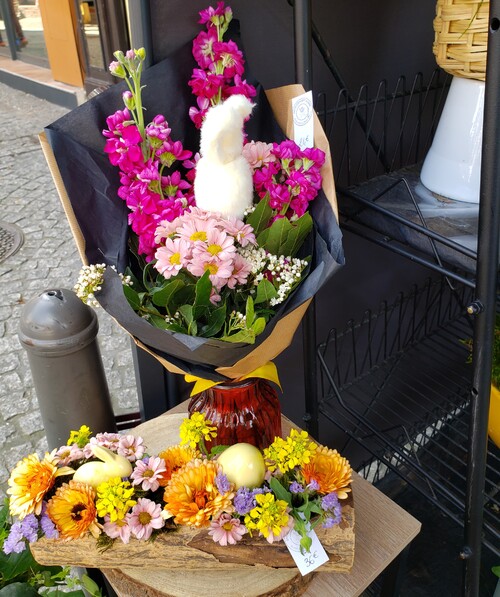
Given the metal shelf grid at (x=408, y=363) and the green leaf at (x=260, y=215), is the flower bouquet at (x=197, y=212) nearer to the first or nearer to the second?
the green leaf at (x=260, y=215)

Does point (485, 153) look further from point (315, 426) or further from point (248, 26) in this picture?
point (315, 426)

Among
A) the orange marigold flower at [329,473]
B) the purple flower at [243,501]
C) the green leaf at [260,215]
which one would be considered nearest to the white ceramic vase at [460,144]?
the green leaf at [260,215]

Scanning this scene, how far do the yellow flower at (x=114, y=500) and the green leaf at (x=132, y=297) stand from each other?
9.5 inches

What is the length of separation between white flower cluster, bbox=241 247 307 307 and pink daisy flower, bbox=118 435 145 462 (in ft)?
1.07

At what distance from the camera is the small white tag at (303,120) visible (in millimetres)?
836

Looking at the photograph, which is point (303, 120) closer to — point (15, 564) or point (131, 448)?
point (131, 448)

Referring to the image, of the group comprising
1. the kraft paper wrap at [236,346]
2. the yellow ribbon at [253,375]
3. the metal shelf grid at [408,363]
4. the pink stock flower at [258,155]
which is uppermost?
the pink stock flower at [258,155]

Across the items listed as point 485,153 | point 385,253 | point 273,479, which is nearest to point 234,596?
point 273,479

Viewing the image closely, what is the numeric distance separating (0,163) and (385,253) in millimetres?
3561

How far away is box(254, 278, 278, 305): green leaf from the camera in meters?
0.71

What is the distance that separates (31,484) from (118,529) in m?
0.13

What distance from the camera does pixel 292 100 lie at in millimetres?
872

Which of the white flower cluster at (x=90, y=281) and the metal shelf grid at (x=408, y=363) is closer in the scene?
the white flower cluster at (x=90, y=281)

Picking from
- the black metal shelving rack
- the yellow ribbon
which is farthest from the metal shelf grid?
the yellow ribbon
